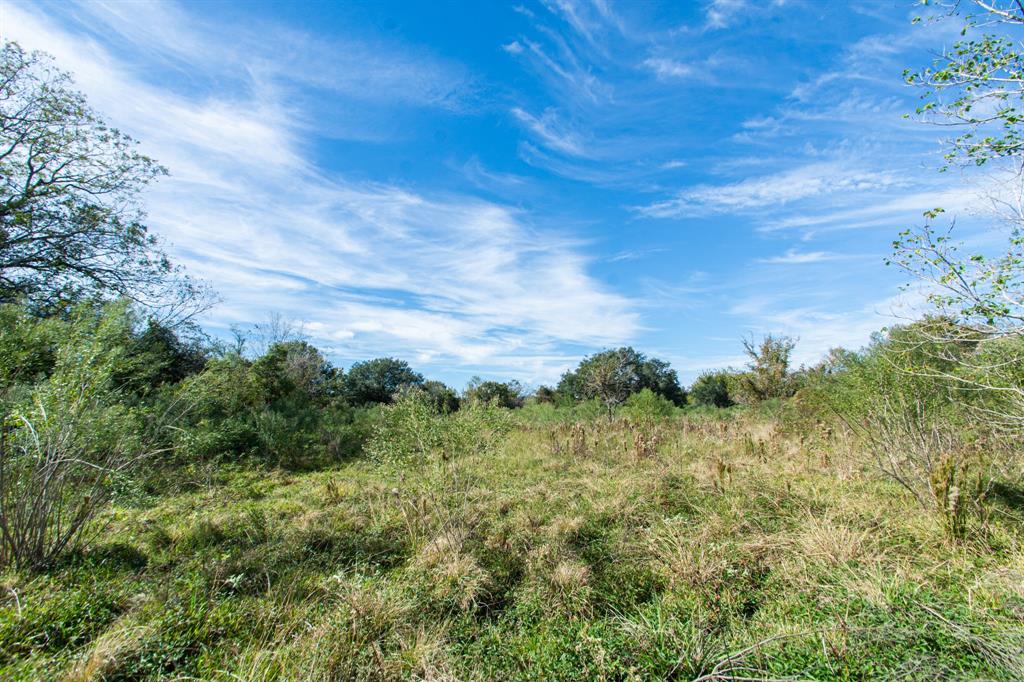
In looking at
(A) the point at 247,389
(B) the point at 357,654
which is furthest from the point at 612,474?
(A) the point at 247,389

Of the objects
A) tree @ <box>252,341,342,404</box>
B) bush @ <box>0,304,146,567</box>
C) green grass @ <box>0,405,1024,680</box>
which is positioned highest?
tree @ <box>252,341,342,404</box>

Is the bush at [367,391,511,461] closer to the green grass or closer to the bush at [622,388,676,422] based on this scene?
the green grass

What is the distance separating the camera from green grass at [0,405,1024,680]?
2697mm

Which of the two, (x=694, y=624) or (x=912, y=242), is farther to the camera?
(x=912, y=242)

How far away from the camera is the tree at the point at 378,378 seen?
22.7 m

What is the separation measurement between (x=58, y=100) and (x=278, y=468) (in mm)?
11739

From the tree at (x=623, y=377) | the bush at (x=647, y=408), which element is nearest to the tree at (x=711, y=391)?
the tree at (x=623, y=377)

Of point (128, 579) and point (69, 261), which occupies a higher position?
point (69, 261)

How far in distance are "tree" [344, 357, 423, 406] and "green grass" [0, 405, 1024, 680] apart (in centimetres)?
1618

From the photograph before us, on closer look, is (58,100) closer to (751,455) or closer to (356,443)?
(356,443)

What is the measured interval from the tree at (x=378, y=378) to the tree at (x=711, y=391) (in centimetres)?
1927

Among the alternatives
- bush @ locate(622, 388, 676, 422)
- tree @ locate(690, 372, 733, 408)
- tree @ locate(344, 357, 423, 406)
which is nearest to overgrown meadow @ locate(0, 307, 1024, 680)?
bush @ locate(622, 388, 676, 422)

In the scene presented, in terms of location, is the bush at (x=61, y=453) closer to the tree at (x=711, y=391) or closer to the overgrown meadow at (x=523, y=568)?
the overgrown meadow at (x=523, y=568)

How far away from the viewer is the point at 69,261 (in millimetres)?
11297
